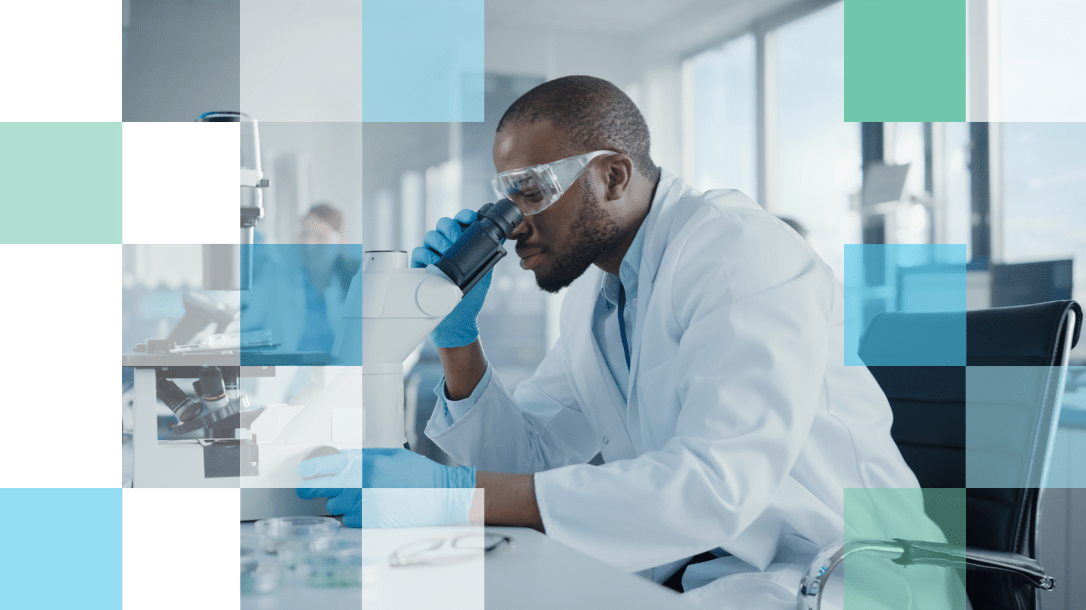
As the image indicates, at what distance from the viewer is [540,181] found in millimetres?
1254

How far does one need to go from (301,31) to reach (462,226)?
3555 millimetres

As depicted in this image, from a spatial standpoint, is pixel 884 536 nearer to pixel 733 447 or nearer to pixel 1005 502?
pixel 1005 502

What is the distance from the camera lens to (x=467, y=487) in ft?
2.85

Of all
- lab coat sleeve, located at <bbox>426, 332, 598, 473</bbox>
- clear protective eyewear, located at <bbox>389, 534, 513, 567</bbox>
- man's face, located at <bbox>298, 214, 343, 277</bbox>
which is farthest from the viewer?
man's face, located at <bbox>298, 214, 343, 277</bbox>

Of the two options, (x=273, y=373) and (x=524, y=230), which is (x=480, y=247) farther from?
(x=273, y=373)

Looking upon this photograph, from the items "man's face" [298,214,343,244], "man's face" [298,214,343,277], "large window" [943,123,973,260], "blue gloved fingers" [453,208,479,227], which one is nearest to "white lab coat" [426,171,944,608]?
"blue gloved fingers" [453,208,479,227]

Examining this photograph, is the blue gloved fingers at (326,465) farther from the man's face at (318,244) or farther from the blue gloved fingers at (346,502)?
the man's face at (318,244)

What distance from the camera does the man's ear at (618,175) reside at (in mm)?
1305

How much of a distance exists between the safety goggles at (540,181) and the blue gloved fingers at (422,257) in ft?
0.55

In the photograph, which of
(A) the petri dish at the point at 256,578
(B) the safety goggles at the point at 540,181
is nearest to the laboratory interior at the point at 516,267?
(A) the petri dish at the point at 256,578

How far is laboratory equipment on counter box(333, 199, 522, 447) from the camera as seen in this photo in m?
0.86

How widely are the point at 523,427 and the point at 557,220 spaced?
1.42 feet

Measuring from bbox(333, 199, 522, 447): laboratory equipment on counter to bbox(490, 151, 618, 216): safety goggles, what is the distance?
0.36m

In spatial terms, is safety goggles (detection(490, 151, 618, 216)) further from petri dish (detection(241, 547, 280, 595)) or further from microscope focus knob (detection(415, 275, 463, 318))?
petri dish (detection(241, 547, 280, 595))
